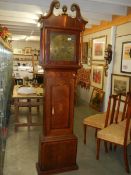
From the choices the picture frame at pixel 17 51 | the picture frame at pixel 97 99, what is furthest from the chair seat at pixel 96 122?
the picture frame at pixel 17 51

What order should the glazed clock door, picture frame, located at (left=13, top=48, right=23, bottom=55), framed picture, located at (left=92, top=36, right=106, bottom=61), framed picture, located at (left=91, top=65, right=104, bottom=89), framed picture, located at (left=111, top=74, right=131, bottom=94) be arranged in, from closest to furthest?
the glazed clock door → framed picture, located at (left=111, top=74, right=131, bottom=94) → framed picture, located at (left=92, top=36, right=106, bottom=61) → framed picture, located at (left=91, top=65, right=104, bottom=89) → picture frame, located at (left=13, top=48, right=23, bottom=55)

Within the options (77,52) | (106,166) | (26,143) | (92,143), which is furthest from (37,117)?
(77,52)

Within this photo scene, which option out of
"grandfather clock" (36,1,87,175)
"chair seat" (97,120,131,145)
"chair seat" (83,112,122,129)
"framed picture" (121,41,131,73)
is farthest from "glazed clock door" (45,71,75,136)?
"framed picture" (121,41,131,73)

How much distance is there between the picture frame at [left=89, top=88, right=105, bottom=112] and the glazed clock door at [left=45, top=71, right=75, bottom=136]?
314cm

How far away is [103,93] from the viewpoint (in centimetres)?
562

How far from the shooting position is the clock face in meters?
2.42

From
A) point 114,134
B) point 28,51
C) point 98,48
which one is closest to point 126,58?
point 98,48

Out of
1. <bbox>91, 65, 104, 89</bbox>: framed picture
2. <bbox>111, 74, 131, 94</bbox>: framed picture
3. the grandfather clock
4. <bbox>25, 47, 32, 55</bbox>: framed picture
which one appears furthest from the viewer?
<bbox>25, 47, 32, 55</bbox>: framed picture

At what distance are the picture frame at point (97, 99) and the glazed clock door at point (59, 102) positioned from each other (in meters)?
3.14

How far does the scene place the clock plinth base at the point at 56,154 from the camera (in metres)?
2.59

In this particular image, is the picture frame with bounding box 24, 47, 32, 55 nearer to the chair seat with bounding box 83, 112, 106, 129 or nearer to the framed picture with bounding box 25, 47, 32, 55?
the framed picture with bounding box 25, 47, 32, 55

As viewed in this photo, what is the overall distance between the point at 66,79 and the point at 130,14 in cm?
252

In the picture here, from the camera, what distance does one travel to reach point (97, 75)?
5992 mm

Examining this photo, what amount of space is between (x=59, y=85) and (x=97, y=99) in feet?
11.7
